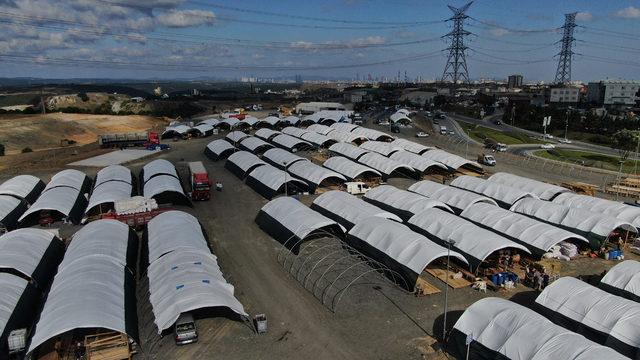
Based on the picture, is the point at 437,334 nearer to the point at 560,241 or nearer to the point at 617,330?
the point at 617,330

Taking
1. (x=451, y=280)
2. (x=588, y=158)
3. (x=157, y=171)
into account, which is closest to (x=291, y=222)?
(x=451, y=280)

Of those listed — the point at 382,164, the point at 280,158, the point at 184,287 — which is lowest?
the point at 184,287

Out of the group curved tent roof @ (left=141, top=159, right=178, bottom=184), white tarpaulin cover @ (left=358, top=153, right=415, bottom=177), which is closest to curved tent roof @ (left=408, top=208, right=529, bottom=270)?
white tarpaulin cover @ (left=358, top=153, right=415, bottom=177)

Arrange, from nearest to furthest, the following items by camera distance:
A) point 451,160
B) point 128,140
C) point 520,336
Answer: point 520,336
point 451,160
point 128,140

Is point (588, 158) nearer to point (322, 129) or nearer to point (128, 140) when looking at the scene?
point (322, 129)

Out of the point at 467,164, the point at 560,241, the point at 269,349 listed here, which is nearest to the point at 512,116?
the point at 467,164

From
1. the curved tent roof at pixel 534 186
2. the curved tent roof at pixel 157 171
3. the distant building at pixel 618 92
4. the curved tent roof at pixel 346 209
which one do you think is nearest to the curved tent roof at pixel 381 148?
the curved tent roof at pixel 534 186

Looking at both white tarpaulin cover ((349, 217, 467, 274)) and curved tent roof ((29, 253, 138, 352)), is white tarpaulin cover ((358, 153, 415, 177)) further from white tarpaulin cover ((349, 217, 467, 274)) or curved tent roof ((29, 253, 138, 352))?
curved tent roof ((29, 253, 138, 352))

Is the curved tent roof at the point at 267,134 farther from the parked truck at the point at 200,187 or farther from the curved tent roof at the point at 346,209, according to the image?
the curved tent roof at the point at 346,209
